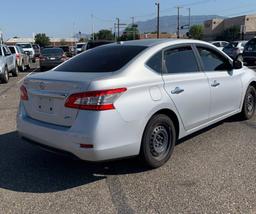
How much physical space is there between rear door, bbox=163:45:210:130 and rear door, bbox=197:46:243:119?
0.21 m

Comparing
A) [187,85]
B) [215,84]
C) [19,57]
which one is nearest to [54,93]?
[187,85]

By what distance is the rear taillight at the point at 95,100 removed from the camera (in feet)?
13.2

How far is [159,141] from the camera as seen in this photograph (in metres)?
4.76

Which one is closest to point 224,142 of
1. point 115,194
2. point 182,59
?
point 182,59

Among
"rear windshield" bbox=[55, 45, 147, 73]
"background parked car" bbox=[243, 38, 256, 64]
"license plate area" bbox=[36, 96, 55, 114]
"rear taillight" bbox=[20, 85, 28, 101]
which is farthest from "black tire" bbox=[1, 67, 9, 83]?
"background parked car" bbox=[243, 38, 256, 64]

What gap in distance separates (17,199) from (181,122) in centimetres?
234

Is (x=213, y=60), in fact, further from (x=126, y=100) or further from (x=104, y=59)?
(x=126, y=100)

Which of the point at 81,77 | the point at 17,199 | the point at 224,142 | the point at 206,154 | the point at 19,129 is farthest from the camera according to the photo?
the point at 224,142

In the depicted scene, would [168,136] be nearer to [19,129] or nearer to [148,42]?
[148,42]

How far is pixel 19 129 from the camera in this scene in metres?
4.88

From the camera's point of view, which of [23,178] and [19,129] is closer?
[23,178]

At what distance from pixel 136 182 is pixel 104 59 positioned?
1.76 m

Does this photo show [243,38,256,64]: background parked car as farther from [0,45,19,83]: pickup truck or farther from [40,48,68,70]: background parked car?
[0,45,19,83]: pickup truck

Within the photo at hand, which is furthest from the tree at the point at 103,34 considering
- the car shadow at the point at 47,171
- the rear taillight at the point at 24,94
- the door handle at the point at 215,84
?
the rear taillight at the point at 24,94
